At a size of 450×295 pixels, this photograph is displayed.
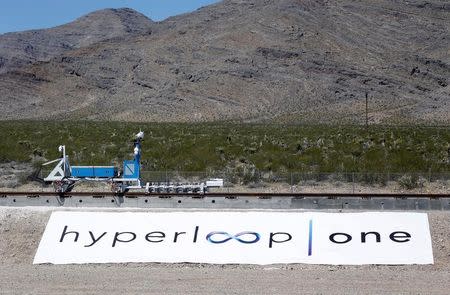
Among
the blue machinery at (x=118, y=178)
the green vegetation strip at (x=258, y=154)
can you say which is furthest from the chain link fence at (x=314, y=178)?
the blue machinery at (x=118, y=178)

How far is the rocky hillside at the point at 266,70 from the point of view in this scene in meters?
116

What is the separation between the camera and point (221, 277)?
17547mm

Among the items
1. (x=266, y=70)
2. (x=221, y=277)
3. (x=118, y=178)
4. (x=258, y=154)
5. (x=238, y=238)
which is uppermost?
(x=118, y=178)

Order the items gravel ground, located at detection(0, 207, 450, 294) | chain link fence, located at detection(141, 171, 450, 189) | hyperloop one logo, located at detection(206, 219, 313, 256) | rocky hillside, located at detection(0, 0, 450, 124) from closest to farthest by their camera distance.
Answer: gravel ground, located at detection(0, 207, 450, 294), hyperloop one logo, located at detection(206, 219, 313, 256), chain link fence, located at detection(141, 171, 450, 189), rocky hillside, located at detection(0, 0, 450, 124)

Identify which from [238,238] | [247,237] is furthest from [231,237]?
[247,237]

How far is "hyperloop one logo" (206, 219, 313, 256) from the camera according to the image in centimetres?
Answer: 1930

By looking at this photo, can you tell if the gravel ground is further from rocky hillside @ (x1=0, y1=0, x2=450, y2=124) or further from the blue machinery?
rocky hillside @ (x1=0, y1=0, x2=450, y2=124)

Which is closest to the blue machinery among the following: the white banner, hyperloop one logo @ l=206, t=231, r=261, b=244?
the white banner

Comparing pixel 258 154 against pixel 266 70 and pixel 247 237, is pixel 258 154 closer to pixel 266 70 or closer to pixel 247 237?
pixel 247 237

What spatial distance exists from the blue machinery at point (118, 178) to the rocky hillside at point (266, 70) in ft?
263

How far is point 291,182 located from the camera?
28672 millimetres

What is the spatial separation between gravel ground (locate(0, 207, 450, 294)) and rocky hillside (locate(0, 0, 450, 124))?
86073 mm

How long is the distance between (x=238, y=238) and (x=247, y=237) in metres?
0.24

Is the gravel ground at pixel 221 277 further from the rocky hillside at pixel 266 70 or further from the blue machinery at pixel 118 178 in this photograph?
the rocky hillside at pixel 266 70
